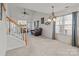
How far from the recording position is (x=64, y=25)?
8.42m

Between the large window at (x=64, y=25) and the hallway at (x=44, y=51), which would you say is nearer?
the hallway at (x=44, y=51)

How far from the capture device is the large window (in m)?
7.69

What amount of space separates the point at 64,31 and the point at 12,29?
3716 millimetres

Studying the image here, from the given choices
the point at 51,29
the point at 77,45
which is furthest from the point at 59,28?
the point at 77,45

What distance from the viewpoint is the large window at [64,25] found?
303 inches

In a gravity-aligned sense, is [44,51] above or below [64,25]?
below

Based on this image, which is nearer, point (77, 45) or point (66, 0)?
point (66, 0)

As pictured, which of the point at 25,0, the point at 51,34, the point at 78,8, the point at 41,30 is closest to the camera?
the point at 25,0

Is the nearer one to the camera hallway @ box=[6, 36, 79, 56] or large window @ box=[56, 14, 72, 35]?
hallway @ box=[6, 36, 79, 56]

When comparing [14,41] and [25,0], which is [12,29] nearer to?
[14,41]

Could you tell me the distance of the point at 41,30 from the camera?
1288 cm

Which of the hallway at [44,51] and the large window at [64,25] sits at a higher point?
the large window at [64,25]

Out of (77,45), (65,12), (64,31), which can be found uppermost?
(65,12)

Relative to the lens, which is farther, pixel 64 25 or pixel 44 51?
pixel 64 25
